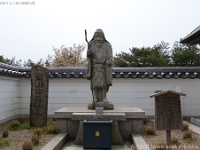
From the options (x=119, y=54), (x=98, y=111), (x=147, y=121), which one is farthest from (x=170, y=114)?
(x=119, y=54)

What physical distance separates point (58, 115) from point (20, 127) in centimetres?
168

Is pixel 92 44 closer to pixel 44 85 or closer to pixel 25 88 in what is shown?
pixel 44 85

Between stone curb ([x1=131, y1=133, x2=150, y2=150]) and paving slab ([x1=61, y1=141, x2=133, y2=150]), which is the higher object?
stone curb ([x1=131, y1=133, x2=150, y2=150])

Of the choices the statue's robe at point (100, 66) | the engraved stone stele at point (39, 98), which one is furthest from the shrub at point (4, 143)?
the statue's robe at point (100, 66)

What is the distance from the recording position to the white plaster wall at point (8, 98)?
34.8ft

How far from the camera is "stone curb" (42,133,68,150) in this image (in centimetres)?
597

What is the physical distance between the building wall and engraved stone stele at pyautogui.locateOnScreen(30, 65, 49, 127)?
11.3 feet

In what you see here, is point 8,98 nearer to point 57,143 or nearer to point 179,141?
point 57,143

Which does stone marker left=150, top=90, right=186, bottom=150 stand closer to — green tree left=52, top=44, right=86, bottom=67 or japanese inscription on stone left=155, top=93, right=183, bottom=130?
japanese inscription on stone left=155, top=93, right=183, bottom=130

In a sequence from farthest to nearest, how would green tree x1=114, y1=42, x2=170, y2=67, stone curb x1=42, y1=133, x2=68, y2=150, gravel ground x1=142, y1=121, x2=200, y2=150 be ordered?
green tree x1=114, y1=42, x2=170, y2=67, gravel ground x1=142, y1=121, x2=200, y2=150, stone curb x1=42, y1=133, x2=68, y2=150

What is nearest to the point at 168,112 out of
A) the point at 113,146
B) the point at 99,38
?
the point at 113,146

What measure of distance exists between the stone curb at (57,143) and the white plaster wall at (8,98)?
4.10 meters

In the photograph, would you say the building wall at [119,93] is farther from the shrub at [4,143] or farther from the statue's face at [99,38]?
the shrub at [4,143]

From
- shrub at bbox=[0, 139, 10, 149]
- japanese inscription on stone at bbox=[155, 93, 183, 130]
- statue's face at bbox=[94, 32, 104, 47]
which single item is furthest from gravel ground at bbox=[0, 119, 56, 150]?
statue's face at bbox=[94, 32, 104, 47]
